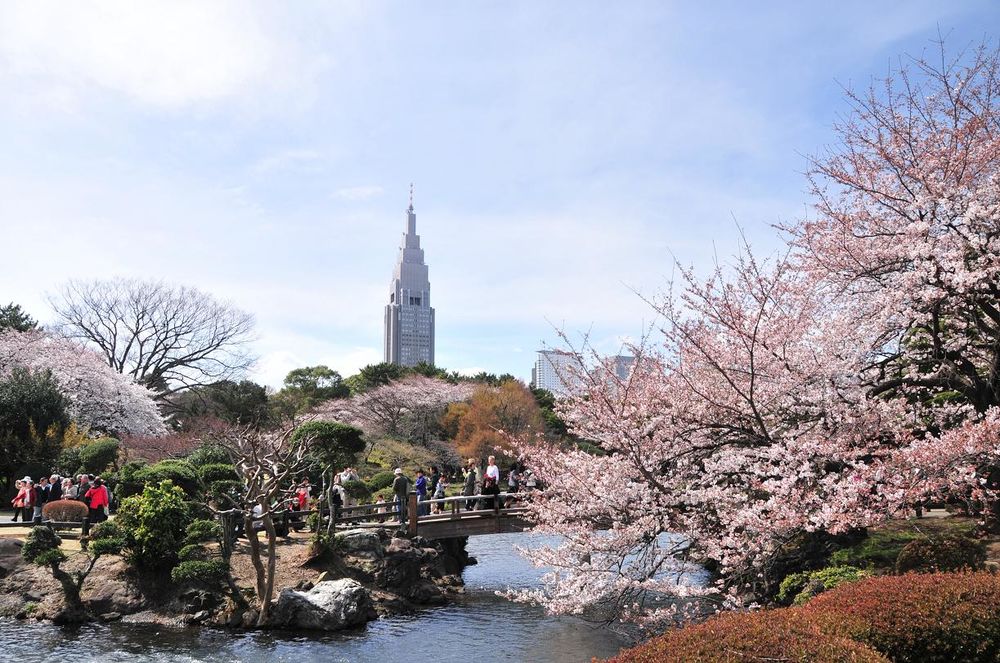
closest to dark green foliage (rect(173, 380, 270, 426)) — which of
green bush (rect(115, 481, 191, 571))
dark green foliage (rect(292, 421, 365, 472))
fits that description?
dark green foliage (rect(292, 421, 365, 472))

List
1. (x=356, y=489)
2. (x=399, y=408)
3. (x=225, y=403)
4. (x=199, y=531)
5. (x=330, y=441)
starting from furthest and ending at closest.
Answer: (x=399, y=408) → (x=225, y=403) → (x=330, y=441) → (x=356, y=489) → (x=199, y=531)

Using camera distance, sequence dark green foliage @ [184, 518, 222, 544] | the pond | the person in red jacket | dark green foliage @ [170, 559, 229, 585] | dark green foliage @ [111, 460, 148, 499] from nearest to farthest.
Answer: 1. the pond
2. dark green foliage @ [170, 559, 229, 585]
3. dark green foliage @ [184, 518, 222, 544]
4. the person in red jacket
5. dark green foliage @ [111, 460, 148, 499]

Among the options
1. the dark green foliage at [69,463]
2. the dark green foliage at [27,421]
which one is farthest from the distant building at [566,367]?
the dark green foliage at [27,421]

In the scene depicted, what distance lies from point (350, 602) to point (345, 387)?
44260 millimetres

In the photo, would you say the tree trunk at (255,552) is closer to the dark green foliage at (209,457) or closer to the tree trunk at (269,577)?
the tree trunk at (269,577)

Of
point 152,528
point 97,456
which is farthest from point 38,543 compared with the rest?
point 97,456

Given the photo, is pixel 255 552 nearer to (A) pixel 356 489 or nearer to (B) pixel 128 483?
(A) pixel 356 489

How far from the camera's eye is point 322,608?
15188 millimetres

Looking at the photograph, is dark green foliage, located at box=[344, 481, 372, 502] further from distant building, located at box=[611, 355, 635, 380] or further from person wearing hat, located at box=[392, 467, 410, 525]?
distant building, located at box=[611, 355, 635, 380]

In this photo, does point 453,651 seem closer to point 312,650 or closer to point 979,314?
point 312,650

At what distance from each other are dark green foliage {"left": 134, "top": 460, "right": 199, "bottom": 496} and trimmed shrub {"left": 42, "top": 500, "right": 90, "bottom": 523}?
5.47 ft

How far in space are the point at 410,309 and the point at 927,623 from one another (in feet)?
436

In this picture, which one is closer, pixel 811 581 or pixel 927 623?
pixel 927 623

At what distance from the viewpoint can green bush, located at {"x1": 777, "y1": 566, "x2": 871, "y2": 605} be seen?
32.4 feet
